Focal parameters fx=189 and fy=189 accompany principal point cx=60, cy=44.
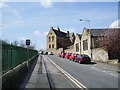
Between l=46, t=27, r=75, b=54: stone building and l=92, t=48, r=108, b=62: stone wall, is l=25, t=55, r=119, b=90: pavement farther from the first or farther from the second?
l=46, t=27, r=75, b=54: stone building

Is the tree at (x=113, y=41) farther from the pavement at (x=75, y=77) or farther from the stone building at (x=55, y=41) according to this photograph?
the stone building at (x=55, y=41)

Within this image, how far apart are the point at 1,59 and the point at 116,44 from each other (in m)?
19.2

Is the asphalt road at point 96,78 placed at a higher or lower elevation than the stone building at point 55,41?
lower

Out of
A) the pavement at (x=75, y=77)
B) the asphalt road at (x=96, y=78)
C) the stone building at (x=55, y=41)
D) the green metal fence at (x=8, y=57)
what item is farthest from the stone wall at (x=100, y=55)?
the stone building at (x=55, y=41)

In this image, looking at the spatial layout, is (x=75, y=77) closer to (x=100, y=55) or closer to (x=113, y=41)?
(x=113, y=41)

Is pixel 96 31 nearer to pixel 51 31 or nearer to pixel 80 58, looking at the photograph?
pixel 80 58

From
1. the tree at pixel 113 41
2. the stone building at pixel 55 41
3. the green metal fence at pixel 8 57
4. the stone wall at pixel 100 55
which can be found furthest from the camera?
the stone building at pixel 55 41

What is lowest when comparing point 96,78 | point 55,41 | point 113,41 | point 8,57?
point 96,78

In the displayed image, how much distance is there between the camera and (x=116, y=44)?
25.3m

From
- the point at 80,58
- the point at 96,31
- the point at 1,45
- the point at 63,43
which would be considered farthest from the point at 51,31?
the point at 1,45

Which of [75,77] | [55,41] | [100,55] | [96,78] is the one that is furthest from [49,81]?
[55,41]

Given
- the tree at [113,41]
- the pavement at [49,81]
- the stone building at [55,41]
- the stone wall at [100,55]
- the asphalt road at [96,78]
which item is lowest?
the asphalt road at [96,78]

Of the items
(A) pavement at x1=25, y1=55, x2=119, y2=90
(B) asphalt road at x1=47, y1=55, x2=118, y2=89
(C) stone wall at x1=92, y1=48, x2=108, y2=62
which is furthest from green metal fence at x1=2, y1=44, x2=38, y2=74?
(C) stone wall at x1=92, y1=48, x2=108, y2=62

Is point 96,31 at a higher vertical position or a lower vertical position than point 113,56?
higher
